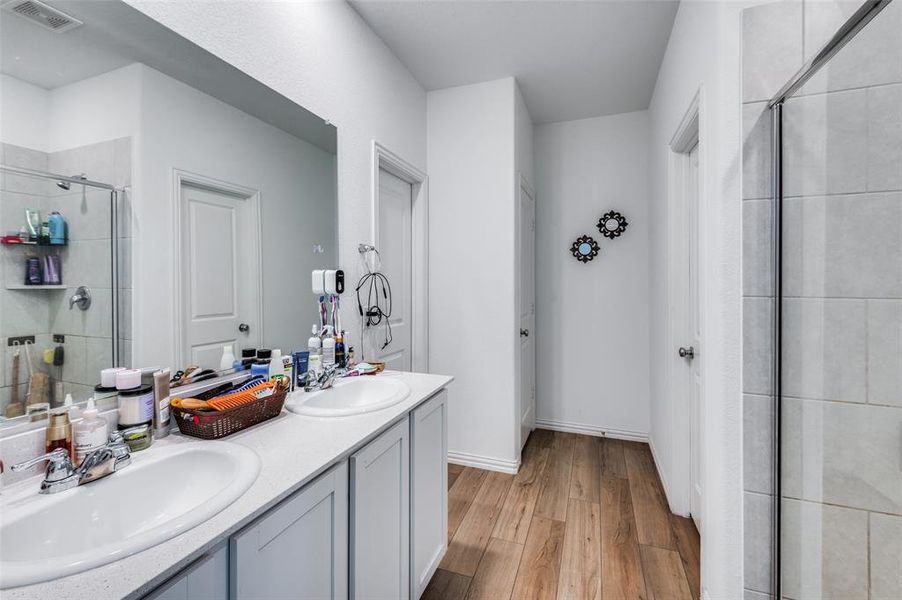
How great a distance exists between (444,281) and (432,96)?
1.35 meters

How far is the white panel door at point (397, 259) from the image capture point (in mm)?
2469

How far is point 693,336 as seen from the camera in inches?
84.7

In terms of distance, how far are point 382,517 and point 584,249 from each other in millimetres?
2714

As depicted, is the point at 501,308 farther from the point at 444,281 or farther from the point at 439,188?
the point at 439,188

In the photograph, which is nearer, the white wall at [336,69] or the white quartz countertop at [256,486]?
the white quartz countertop at [256,486]

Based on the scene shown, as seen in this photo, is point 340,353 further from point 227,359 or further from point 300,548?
point 300,548

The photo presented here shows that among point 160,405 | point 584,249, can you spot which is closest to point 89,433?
point 160,405

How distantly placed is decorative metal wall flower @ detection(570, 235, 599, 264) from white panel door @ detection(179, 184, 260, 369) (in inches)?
102

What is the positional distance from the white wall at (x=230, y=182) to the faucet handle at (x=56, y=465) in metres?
0.33

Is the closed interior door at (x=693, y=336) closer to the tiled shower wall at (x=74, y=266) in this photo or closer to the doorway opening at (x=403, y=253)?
the doorway opening at (x=403, y=253)

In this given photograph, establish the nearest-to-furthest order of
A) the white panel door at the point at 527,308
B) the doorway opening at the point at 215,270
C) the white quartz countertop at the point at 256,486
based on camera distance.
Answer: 1. the white quartz countertop at the point at 256,486
2. the doorway opening at the point at 215,270
3. the white panel door at the point at 527,308

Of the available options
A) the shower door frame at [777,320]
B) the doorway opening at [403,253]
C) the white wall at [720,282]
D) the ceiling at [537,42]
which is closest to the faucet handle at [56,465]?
the doorway opening at [403,253]

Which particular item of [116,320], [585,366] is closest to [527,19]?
[116,320]

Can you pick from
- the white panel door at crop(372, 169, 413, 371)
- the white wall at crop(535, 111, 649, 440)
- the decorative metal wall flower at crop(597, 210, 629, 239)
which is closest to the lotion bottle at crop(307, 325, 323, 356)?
the white panel door at crop(372, 169, 413, 371)
